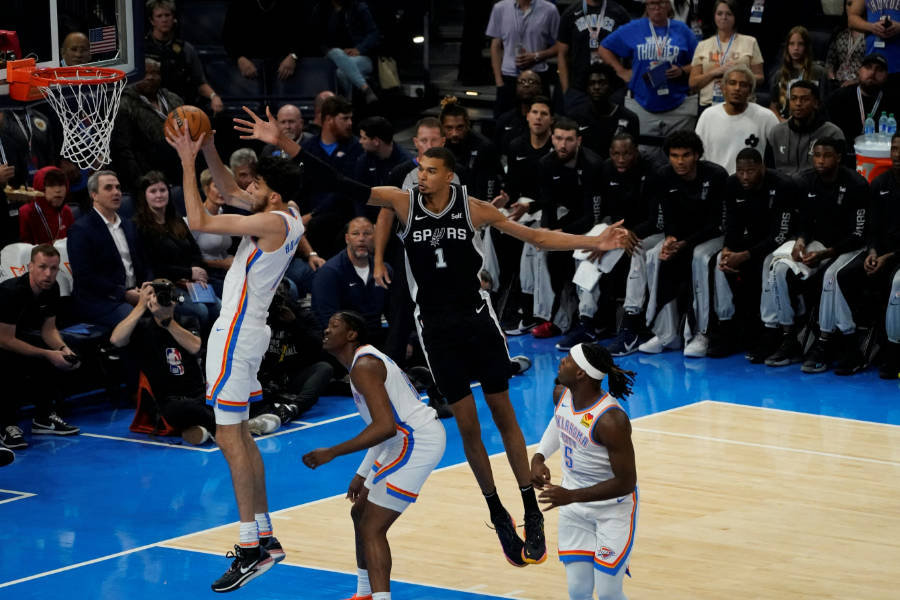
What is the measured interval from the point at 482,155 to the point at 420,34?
445 cm

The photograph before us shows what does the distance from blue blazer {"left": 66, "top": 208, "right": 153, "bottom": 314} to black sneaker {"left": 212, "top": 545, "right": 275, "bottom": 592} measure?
4675 mm

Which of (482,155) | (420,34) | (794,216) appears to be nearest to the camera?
(794,216)

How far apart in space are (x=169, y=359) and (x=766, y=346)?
561cm

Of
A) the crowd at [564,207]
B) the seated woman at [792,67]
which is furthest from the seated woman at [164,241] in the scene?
the seated woman at [792,67]

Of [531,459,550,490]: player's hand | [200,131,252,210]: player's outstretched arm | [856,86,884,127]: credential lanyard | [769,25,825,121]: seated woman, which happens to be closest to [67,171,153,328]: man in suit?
[200,131,252,210]: player's outstretched arm

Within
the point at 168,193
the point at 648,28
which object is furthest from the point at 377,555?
the point at 648,28

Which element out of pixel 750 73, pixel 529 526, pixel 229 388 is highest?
pixel 750 73

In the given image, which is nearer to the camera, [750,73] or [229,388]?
[229,388]

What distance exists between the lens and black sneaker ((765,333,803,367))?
12992 mm

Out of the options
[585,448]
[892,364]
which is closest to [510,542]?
[585,448]

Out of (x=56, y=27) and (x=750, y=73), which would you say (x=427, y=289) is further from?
(x=750, y=73)

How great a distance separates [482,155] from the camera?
46.2ft

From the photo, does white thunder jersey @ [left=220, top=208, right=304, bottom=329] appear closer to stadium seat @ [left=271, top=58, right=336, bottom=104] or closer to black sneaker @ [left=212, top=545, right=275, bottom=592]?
black sneaker @ [left=212, top=545, right=275, bottom=592]

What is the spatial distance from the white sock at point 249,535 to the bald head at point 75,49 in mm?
4161
